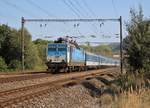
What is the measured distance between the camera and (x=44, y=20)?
5106cm

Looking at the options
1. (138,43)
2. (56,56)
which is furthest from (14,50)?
(138,43)

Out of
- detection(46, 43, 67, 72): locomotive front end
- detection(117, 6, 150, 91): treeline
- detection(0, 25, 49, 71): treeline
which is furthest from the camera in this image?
detection(0, 25, 49, 71): treeline

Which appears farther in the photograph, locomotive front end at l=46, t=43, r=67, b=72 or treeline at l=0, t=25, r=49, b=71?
treeline at l=0, t=25, r=49, b=71

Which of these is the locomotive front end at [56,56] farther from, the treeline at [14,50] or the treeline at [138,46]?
the treeline at [14,50]

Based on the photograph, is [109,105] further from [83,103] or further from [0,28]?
[0,28]

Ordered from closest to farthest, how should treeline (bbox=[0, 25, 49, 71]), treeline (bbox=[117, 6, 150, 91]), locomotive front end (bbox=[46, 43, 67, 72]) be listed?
treeline (bbox=[117, 6, 150, 91]), locomotive front end (bbox=[46, 43, 67, 72]), treeline (bbox=[0, 25, 49, 71])

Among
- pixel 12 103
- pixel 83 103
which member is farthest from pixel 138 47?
pixel 12 103

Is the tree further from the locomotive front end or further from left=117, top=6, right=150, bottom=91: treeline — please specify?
the locomotive front end

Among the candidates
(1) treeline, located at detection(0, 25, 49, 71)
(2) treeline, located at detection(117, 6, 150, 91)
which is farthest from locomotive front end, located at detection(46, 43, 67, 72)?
(1) treeline, located at detection(0, 25, 49, 71)

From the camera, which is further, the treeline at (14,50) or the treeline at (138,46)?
the treeline at (14,50)

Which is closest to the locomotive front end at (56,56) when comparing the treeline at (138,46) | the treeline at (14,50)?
the treeline at (138,46)

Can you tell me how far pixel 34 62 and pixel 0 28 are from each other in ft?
29.1

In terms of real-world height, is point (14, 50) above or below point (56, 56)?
above

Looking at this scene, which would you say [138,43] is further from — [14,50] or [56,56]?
[14,50]
